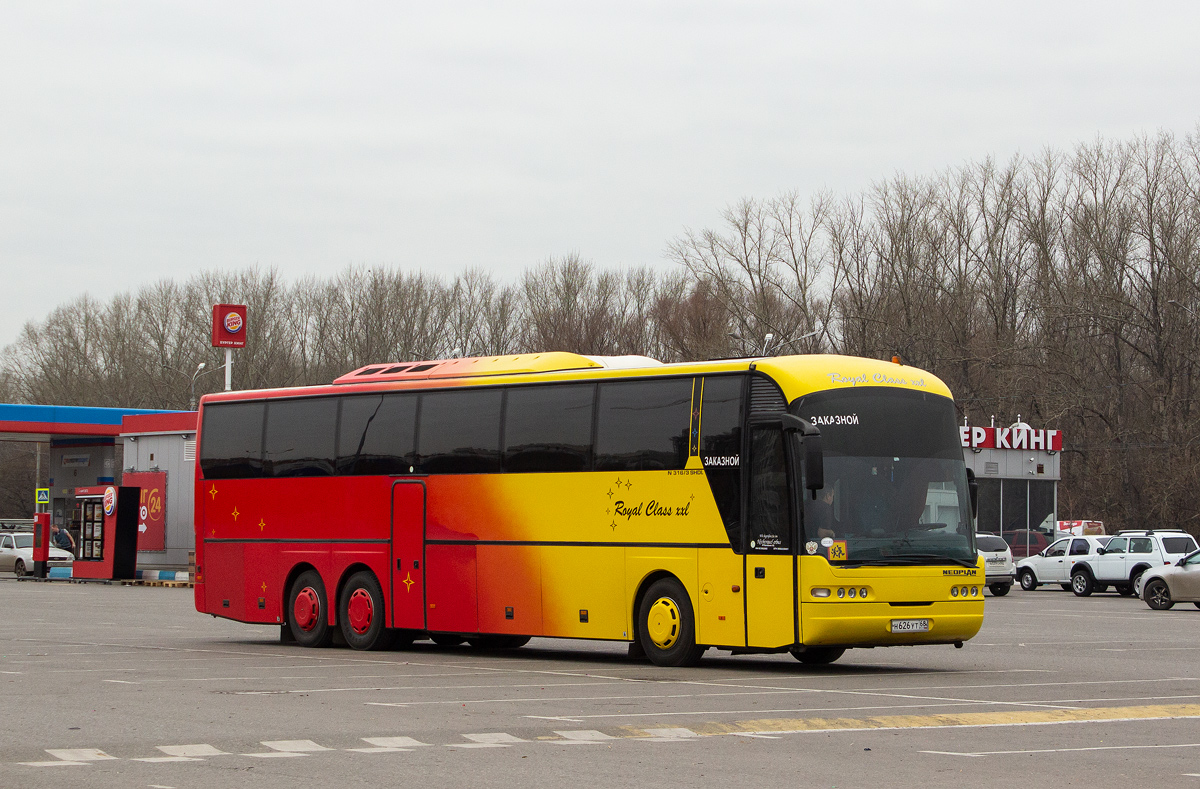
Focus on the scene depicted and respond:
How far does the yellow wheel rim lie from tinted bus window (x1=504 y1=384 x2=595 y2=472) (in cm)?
194

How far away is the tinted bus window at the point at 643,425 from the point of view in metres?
16.7

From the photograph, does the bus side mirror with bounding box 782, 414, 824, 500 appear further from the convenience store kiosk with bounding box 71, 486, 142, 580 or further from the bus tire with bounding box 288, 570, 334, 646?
the convenience store kiosk with bounding box 71, 486, 142, 580

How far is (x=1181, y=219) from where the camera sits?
60031mm

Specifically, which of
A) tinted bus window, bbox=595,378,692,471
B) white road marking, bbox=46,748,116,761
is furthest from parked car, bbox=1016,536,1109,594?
white road marking, bbox=46,748,116,761

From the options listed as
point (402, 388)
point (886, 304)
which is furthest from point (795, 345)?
point (402, 388)

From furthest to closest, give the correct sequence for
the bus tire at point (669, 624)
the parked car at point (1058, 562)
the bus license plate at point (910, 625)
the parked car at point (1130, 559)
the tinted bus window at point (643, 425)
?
the parked car at point (1058, 562) → the parked car at point (1130, 559) → the tinted bus window at point (643, 425) → the bus tire at point (669, 624) → the bus license plate at point (910, 625)

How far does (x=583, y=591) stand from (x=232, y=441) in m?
6.90

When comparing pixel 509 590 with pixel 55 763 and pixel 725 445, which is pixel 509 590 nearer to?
pixel 725 445

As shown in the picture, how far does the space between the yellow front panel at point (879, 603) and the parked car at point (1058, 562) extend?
2633cm

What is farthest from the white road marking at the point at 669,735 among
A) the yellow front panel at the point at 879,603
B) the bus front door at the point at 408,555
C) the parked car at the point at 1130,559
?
the parked car at the point at 1130,559

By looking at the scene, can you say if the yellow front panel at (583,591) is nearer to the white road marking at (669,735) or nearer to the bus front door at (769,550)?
the bus front door at (769,550)

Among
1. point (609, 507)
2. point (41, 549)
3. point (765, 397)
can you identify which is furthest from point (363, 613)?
point (41, 549)

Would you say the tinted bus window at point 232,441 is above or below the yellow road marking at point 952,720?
above

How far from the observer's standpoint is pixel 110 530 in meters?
48.3
